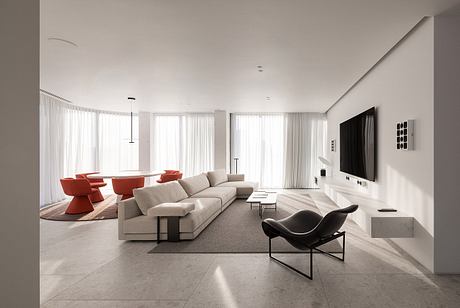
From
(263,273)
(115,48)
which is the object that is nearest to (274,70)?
(115,48)

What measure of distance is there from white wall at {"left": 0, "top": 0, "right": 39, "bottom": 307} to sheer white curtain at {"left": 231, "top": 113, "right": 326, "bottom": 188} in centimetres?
802

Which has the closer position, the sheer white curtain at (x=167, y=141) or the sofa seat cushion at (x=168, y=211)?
the sofa seat cushion at (x=168, y=211)

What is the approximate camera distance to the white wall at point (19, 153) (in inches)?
52.5

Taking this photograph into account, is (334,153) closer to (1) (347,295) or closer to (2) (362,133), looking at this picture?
(2) (362,133)

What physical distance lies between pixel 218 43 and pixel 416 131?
2.57m

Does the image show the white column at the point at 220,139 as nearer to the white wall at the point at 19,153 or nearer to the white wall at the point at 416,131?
the white wall at the point at 416,131

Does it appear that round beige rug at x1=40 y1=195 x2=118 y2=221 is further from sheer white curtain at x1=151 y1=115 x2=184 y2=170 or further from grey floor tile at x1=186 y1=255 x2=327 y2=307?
grey floor tile at x1=186 y1=255 x2=327 y2=307

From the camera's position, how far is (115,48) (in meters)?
3.59

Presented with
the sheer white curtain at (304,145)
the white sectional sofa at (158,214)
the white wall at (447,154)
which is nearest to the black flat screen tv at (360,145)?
the white wall at (447,154)

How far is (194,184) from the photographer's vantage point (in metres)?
5.80

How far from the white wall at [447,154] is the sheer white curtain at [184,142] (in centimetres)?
715

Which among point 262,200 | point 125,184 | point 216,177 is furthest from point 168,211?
point 216,177

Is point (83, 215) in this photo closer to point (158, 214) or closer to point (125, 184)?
point (125, 184)

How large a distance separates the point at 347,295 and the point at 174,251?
6.64ft
